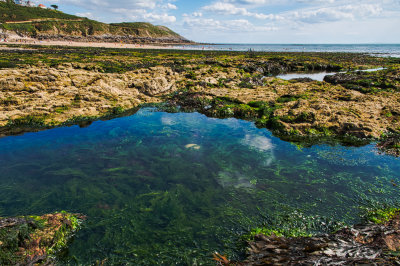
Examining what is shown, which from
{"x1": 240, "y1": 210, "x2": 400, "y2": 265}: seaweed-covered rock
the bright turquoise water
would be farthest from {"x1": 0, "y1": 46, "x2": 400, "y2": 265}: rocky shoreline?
the bright turquoise water

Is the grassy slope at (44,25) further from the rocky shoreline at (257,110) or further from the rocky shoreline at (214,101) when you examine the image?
the rocky shoreline at (214,101)

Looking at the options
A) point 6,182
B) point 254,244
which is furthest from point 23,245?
point 254,244

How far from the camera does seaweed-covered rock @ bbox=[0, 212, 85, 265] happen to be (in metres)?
4.79

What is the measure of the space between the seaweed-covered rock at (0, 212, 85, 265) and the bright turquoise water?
48 centimetres

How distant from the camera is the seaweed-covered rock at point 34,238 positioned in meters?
4.79

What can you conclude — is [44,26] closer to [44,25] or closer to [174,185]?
[44,25]

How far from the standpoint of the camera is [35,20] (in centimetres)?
11456

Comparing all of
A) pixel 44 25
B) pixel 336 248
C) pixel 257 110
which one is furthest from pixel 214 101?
pixel 44 25

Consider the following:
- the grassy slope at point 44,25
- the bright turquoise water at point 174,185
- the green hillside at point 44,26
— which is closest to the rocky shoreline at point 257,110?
the bright turquoise water at point 174,185

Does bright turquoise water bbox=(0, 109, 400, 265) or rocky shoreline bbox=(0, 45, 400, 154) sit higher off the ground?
rocky shoreline bbox=(0, 45, 400, 154)

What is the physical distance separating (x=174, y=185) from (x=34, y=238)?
4.71 metres

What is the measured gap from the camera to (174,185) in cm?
855

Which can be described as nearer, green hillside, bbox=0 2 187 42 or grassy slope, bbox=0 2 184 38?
green hillside, bbox=0 2 187 42

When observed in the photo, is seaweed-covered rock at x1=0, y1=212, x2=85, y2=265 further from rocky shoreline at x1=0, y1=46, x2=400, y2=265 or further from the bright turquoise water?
the bright turquoise water
